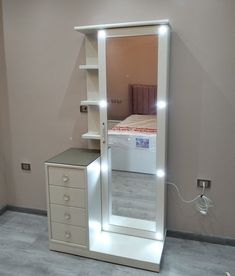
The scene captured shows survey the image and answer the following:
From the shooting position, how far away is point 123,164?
8.16ft

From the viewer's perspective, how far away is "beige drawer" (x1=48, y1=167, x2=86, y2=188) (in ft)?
7.41

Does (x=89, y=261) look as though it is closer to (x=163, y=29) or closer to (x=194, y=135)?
(x=194, y=135)

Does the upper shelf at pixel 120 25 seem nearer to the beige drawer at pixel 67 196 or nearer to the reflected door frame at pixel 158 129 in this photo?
the reflected door frame at pixel 158 129

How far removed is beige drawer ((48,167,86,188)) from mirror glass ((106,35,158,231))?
359 millimetres

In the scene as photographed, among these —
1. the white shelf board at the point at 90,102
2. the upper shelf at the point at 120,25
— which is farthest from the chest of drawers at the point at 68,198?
the upper shelf at the point at 120,25

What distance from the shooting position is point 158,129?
7.52ft

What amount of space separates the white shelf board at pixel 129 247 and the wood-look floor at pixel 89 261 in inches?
3.5

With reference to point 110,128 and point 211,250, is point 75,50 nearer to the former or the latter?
point 110,128

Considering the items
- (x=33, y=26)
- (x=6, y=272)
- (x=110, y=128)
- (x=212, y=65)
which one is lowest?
(x=6, y=272)

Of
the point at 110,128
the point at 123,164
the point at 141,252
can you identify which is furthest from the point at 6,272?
the point at 110,128

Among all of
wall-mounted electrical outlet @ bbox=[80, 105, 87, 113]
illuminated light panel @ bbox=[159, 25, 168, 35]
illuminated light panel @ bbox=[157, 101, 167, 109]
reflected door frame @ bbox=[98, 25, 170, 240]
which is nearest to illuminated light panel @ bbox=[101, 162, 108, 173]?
reflected door frame @ bbox=[98, 25, 170, 240]

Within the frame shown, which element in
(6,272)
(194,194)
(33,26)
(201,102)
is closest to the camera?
(6,272)

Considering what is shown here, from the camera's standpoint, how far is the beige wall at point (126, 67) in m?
2.23

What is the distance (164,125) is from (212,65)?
650 millimetres
